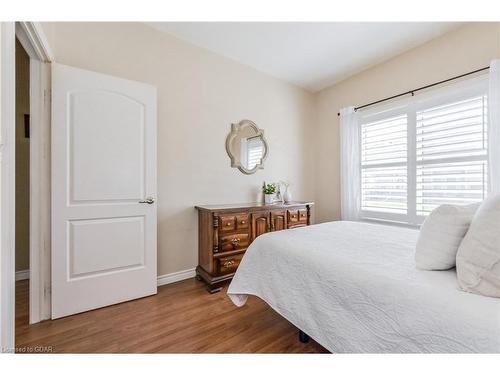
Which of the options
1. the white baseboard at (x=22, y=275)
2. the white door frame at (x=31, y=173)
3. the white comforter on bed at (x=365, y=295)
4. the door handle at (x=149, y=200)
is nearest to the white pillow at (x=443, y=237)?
the white comforter on bed at (x=365, y=295)

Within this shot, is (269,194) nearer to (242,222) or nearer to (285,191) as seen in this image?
(285,191)

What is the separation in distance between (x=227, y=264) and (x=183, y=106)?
184 cm

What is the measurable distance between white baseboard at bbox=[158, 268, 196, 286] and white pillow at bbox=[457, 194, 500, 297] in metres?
2.37

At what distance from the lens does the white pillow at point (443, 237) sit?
A: 0.94 metres

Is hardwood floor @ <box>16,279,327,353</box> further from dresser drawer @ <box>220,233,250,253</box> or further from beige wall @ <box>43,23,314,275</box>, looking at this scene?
beige wall @ <box>43,23,314,275</box>

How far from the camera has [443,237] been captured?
37.5 inches

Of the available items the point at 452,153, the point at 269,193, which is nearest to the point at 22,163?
the point at 269,193

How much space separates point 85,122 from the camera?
6.06ft

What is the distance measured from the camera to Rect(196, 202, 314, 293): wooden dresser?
2.27m

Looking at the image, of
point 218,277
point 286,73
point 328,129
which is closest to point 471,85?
point 328,129

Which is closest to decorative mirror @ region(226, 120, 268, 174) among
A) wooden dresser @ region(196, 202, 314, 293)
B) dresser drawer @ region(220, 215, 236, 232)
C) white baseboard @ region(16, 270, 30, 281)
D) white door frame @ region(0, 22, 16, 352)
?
wooden dresser @ region(196, 202, 314, 293)

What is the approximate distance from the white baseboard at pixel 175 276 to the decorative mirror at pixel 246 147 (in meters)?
1.40
